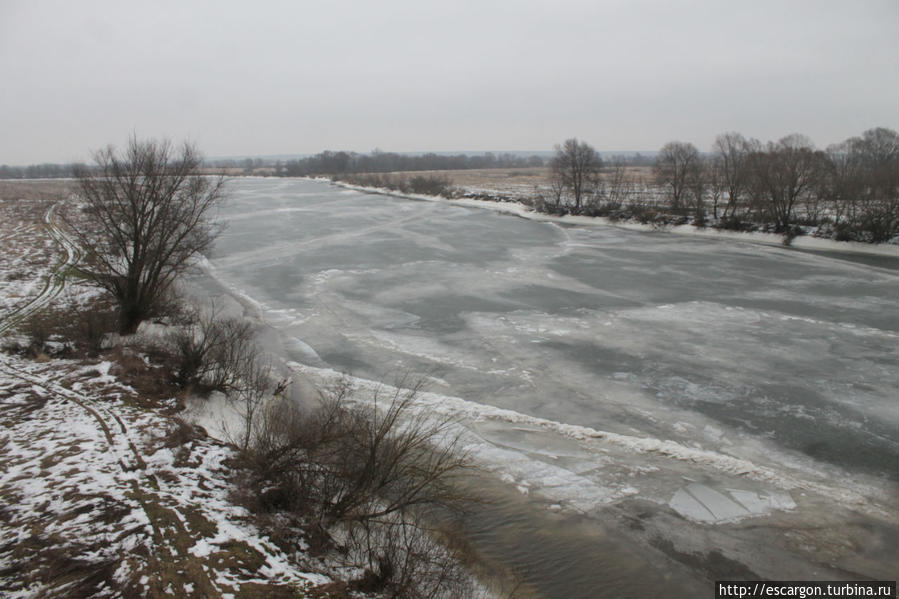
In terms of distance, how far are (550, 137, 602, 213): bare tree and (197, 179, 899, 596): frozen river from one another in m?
20.3

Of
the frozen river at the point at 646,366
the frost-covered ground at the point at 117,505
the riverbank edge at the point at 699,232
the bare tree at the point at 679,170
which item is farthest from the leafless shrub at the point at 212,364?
the bare tree at the point at 679,170

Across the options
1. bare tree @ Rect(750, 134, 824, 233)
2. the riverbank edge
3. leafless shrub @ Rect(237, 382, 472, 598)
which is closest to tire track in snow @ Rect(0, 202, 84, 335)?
leafless shrub @ Rect(237, 382, 472, 598)

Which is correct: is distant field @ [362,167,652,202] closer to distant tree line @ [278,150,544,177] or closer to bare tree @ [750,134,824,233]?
bare tree @ [750,134,824,233]

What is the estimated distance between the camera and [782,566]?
6.41 m

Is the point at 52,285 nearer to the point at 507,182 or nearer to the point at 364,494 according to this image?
the point at 364,494

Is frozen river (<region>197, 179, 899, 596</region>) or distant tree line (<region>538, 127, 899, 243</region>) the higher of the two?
distant tree line (<region>538, 127, 899, 243</region>)

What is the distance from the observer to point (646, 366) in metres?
12.5

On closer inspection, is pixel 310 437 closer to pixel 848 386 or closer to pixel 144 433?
pixel 144 433

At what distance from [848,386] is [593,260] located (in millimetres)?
15521

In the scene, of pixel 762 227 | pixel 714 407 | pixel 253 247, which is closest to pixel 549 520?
pixel 714 407

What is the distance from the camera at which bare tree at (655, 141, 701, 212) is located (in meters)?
41.7

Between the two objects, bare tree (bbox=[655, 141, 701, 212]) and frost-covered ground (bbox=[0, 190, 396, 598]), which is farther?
bare tree (bbox=[655, 141, 701, 212])

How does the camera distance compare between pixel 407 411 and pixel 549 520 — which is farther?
pixel 407 411

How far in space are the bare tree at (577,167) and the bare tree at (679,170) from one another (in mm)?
5646
